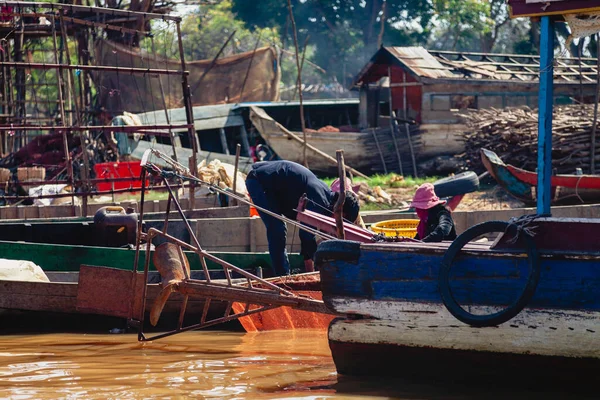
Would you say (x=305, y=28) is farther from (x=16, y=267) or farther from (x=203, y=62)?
(x=16, y=267)

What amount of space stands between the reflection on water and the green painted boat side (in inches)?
48.1

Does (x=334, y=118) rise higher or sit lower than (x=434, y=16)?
lower

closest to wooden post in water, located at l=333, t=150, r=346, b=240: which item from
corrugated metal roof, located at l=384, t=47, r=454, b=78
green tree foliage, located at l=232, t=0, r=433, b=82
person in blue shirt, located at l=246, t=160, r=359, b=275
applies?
person in blue shirt, located at l=246, t=160, r=359, b=275

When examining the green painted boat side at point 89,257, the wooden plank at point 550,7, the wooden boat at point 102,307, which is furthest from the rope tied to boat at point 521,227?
the green painted boat side at point 89,257

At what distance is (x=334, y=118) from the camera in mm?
27906

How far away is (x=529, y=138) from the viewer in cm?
1725

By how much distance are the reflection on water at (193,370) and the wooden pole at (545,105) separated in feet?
4.72

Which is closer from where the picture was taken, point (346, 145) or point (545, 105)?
point (545, 105)

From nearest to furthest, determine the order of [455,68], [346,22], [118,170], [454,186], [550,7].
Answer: [550,7]
[454,186]
[118,170]
[455,68]
[346,22]

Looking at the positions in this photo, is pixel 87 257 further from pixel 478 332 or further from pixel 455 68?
pixel 455 68

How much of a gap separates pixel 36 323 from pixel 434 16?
32538 millimetres

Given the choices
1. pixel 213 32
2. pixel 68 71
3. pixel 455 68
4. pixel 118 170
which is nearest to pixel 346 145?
pixel 455 68

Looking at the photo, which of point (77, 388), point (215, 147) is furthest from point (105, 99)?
point (77, 388)

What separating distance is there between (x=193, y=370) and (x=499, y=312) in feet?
8.05
